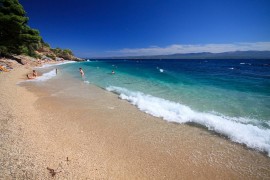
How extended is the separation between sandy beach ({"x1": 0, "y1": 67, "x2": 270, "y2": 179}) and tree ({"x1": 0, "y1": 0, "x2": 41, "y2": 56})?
26.3 m

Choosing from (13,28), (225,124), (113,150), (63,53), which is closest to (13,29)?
(13,28)

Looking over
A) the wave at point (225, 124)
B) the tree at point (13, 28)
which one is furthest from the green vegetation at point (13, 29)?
the wave at point (225, 124)

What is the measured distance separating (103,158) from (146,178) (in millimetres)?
1536

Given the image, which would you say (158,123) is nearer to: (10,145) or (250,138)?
(250,138)

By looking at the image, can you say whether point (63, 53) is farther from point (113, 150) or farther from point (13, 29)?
point (113, 150)

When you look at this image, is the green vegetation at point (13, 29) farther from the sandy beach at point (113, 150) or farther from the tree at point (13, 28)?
the sandy beach at point (113, 150)

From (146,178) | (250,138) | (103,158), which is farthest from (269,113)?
(103,158)

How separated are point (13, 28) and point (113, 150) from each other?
32731 millimetres

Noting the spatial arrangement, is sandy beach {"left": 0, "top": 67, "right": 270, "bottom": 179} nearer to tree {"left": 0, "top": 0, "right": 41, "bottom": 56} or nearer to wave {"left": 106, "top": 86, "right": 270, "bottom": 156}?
wave {"left": 106, "top": 86, "right": 270, "bottom": 156}

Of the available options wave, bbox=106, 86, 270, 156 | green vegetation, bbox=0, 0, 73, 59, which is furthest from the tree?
wave, bbox=106, 86, 270, 156

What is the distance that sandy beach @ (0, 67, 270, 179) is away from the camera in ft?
14.3

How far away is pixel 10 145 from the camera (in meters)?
4.85

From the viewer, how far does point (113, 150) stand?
5.50 meters

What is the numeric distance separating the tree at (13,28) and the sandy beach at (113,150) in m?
26.3
